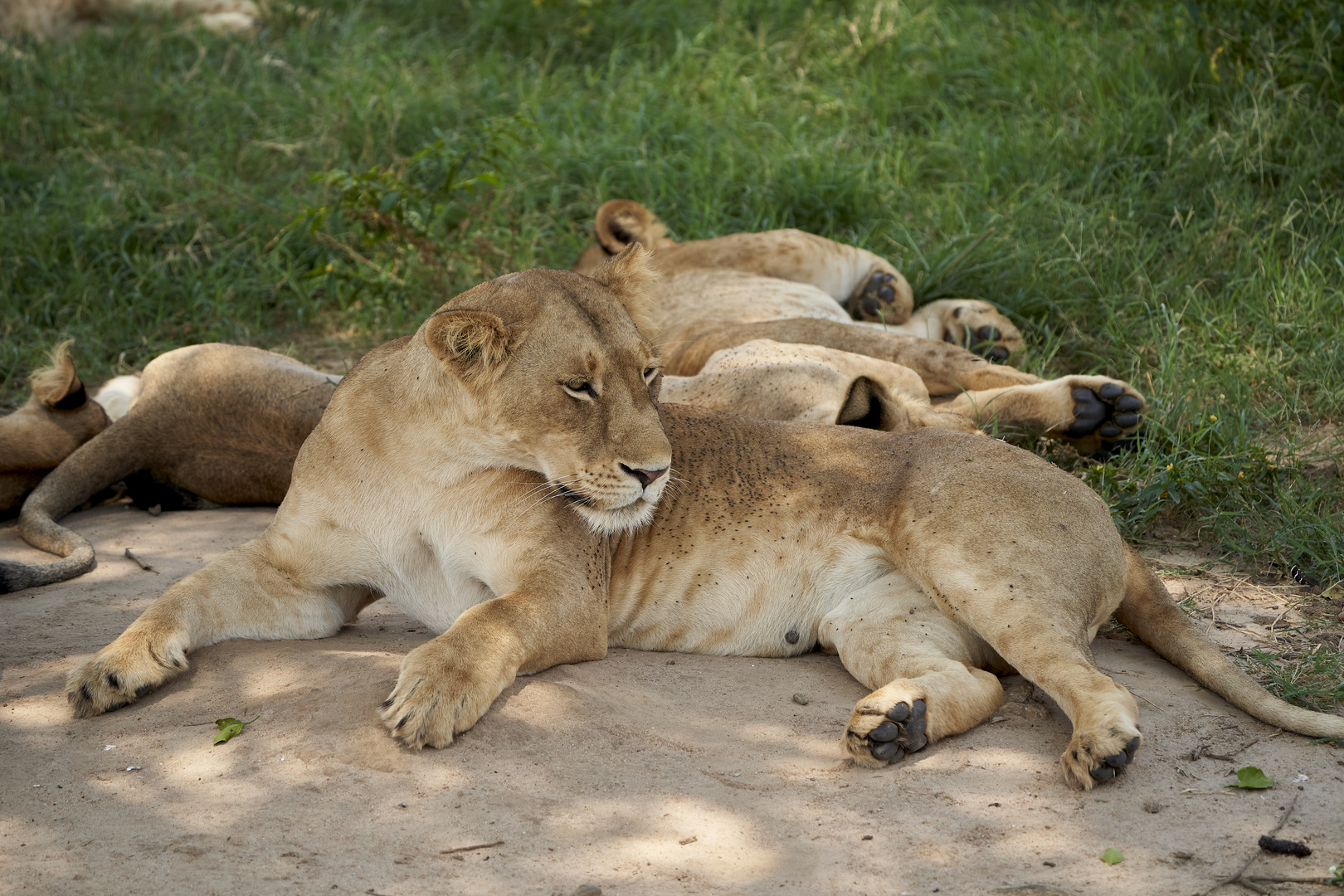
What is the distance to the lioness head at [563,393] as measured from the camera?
3018mm

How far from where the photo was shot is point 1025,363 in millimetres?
5359

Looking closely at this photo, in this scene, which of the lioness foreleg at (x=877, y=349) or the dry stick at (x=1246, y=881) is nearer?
the dry stick at (x=1246, y=881)

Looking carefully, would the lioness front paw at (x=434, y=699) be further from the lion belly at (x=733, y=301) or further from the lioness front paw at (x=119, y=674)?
the lion belly at (x=733, y=301)

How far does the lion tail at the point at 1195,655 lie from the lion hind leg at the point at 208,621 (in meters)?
2.08

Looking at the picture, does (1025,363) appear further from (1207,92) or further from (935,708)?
(935,708)

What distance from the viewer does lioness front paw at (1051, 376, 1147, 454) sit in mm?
4520

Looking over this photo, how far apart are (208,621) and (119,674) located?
323 mm

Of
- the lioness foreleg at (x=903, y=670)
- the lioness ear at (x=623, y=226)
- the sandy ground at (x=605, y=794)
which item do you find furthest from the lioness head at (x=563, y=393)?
the lioness ear at (x=623, y=226)

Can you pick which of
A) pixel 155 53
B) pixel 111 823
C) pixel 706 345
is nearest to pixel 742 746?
pixel 111 823

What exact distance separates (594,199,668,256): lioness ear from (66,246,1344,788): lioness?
221cm

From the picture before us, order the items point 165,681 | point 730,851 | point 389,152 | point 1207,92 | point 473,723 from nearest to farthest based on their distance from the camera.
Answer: point 730,851 → point 473,723 → point 165,681 → point 1207,92 → point 389,152

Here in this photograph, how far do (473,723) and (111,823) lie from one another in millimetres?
738

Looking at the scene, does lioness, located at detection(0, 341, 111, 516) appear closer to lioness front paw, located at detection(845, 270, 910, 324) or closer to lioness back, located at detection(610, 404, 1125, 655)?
lioness back, located at detection(610, 404, 1125, 655)

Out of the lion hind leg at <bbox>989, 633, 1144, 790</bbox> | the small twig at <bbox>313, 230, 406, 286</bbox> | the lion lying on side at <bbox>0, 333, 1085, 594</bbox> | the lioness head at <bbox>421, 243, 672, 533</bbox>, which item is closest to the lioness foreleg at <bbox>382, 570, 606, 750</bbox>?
the lioness head at <bbox>421, 243, 672, 533</bbox>
